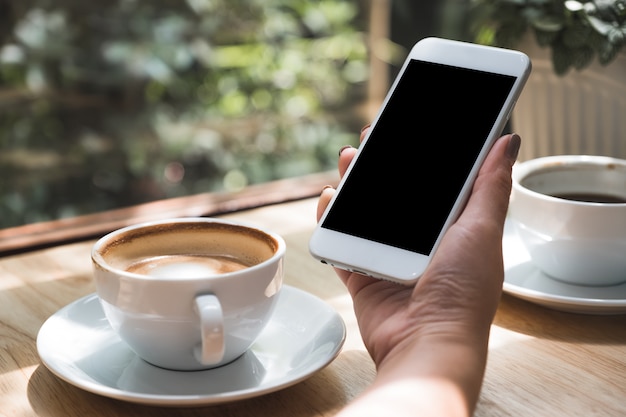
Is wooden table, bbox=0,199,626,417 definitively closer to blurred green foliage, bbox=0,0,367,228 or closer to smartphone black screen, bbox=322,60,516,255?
smartphone black screen, bbox=322,60,516,255

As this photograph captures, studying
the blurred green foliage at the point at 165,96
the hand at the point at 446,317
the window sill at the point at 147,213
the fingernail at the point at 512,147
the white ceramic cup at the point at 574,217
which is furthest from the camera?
the blurred green foliage at the point at 165,96

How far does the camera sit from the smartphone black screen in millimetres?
689

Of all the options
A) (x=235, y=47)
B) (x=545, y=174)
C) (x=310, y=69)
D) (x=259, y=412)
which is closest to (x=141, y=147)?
(x=235, y=47)

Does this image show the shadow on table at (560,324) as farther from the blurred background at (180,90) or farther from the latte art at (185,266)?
the blurred background at (180,90)

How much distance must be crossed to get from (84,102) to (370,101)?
43.1 inches

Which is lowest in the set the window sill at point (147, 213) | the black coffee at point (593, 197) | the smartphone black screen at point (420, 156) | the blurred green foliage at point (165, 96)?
the blurred green foliage at point (165, 96)

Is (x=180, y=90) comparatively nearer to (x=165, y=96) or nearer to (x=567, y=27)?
(x=165, y=96)

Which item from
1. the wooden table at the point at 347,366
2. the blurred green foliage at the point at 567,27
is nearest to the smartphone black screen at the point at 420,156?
the wooden table at the point at 347,366

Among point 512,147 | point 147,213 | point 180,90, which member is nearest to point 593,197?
point 512,147

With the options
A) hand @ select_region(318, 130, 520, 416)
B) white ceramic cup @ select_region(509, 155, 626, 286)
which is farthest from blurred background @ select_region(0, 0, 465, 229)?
hand @ select_region(318, 130, 520, 416)

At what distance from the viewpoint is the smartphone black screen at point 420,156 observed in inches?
27.1

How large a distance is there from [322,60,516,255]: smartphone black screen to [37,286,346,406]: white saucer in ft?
0.31

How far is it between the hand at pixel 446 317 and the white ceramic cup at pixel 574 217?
161 millimetres

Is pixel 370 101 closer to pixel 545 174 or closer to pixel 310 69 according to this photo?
pixel 310 69
